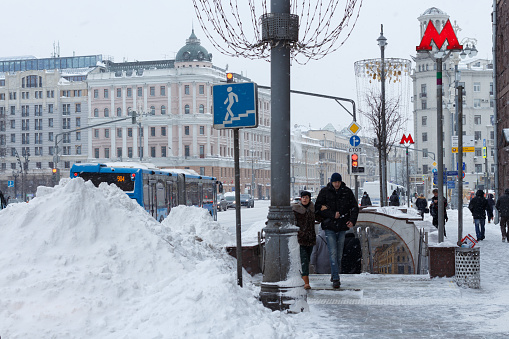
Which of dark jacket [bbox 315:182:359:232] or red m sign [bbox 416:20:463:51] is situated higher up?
red m sign [bbox 416:20:463:51]

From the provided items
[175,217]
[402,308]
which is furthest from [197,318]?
[175,217]

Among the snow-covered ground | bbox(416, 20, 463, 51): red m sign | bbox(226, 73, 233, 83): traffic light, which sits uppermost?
bbox(416, 20, 463, 51): red m sign

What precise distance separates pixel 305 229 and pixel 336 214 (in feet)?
1.83

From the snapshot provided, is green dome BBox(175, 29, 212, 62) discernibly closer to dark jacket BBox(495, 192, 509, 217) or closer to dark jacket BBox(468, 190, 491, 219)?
dark jacket BBox(468, 190, 491, 219)

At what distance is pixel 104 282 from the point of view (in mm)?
8141

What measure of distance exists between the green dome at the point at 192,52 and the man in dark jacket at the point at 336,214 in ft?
359

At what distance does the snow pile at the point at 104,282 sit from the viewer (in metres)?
7.06

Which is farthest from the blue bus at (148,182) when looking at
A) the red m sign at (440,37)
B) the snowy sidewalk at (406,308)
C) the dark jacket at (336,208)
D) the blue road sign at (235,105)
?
the blue road sign at (235,105)

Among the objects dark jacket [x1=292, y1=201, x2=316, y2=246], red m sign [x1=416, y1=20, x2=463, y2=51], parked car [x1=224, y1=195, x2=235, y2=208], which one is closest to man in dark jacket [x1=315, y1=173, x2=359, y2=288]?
dark jacket [x1=292, y1=201, x2=316, y2=246]

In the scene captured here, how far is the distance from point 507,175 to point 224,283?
29181 millimetres

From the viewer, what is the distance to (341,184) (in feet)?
37.9

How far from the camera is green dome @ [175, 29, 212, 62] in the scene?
118688 mm

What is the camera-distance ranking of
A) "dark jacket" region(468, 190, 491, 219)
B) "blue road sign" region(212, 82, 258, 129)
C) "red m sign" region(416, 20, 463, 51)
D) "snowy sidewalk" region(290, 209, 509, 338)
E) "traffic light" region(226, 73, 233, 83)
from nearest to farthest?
1. "snowy sidewalk" region(290, 209, 509, 338)
2. "blue road sign" region(212, 82, 258, 129)
3. "traffic light" region(226, 73, 233, 83)
4. "red m sign" region(416, 20, 463, 51)
5. "dark jacket" region(468, 190, 491, 219)

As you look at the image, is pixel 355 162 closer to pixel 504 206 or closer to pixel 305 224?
pixel 504 206
